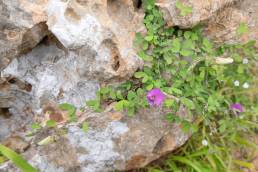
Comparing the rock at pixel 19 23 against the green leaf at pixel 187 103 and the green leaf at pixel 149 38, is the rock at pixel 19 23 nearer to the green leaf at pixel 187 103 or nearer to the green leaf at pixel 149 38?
the green leaf at pixel 149 38

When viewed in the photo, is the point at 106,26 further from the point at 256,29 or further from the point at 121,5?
the point at 256,29

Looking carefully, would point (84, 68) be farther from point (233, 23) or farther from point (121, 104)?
point (233, 23)

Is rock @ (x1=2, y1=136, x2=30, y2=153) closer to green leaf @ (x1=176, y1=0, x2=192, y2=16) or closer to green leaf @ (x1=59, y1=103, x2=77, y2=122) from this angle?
green leaf @ (x1=59, y1=103, x2=77, y2=122)

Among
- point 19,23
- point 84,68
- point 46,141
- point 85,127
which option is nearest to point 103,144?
point 85,127

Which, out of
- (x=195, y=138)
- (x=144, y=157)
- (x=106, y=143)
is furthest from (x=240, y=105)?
(x=106, y=143)

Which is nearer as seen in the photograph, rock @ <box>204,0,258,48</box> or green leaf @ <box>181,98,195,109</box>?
green leaf @ <box>181,98,195,109</box>

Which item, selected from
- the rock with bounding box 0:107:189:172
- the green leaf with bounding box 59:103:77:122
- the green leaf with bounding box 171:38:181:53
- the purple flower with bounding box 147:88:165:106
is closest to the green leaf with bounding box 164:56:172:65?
the green leaf with bounding box 171:38:181:53

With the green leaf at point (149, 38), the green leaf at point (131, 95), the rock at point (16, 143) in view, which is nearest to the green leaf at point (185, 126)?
the green leaf at point (131, 95)
